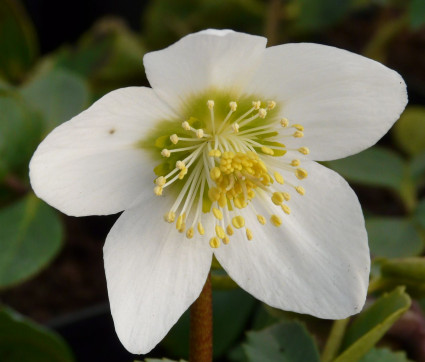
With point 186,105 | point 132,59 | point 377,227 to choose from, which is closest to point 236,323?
point 377,227

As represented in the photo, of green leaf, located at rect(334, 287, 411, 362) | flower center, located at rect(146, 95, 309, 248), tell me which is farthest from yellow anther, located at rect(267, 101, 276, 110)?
green leaf, located at rect(334, 287, 411, 362)

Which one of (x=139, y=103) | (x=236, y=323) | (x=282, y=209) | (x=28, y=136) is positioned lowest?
(x=236, y=323)

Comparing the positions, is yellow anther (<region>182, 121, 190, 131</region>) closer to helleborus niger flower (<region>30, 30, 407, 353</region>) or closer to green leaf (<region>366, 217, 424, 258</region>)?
helleborus niger flower (<region>30, 30, 407, 353</region>)

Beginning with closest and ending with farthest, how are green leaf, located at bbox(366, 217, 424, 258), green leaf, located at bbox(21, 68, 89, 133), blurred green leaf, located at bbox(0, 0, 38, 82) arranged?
1. green leaf, located at bbox(366, 217, 424, 258)
2. green leaf, located at bbox(21, 68, 89, 133)
3. blurred green leaf, located at bbox(0, 0, 38, 82)

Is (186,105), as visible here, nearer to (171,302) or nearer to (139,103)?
(139,103)

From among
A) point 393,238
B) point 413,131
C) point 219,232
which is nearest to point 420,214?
point 393,238

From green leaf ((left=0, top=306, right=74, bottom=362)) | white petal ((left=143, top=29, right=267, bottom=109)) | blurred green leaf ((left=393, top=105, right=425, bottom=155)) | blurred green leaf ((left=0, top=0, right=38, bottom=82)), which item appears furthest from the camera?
blurred green leaf ((left=0, top=0, right=38, bottom=82))
